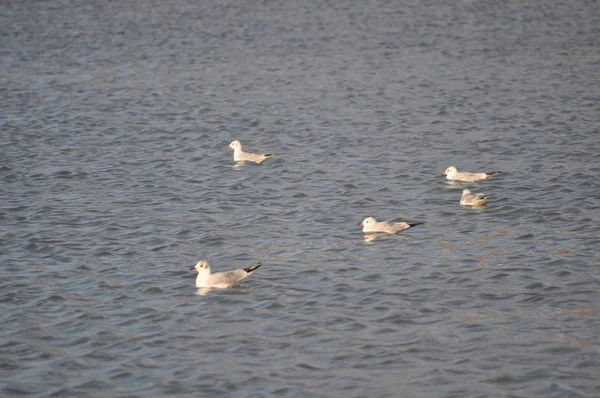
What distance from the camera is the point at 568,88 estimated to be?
107 feet

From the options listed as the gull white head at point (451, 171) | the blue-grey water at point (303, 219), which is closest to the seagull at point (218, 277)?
the blue-grey water at point (303, 219)

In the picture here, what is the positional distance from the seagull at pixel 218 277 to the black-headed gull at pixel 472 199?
20.0ft

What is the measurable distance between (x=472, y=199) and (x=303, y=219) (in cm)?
352

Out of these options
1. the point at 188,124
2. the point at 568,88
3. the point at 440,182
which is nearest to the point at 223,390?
the point at 440,182

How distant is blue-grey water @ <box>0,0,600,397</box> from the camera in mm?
13250

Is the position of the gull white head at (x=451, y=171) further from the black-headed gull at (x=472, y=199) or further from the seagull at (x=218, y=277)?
the seagull at (x=218, y=277)

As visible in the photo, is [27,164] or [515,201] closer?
[515,201]

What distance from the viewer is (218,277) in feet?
52.4

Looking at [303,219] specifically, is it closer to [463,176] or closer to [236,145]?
[463,176]

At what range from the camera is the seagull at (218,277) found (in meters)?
16.0

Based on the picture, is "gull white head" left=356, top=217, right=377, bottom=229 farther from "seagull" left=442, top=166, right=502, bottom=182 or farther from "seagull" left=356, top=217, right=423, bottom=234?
"seagull" left=442, top=166, right=502, bottom=182

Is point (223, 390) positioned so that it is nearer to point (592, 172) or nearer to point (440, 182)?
point (440, 182)

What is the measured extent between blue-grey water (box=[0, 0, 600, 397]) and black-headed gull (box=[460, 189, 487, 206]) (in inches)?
11.2

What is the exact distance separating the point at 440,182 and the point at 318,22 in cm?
2925
